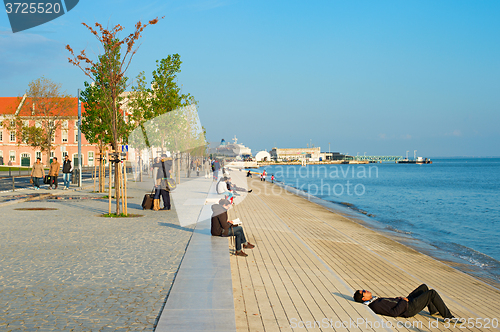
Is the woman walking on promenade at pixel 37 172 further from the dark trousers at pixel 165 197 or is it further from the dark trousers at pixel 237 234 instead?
the dark trousers at pixel 237 234

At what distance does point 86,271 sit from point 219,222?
12.0 ft

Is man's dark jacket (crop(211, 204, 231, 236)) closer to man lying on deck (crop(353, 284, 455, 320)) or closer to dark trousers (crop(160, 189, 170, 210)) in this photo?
man lying on deck (crop(353, 284, 455, 320))

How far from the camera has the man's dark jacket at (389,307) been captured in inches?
244

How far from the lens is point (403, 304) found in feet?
20.6

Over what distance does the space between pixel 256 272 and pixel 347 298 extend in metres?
1.84

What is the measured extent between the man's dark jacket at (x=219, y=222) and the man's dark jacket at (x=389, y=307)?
14.8 feet

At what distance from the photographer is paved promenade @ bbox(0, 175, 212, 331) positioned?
514 cm

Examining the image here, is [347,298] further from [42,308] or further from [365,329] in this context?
[42,308]

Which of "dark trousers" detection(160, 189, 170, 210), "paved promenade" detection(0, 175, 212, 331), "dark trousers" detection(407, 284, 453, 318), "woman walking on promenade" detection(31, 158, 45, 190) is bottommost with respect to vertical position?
"dark trousers" detection(407, 284, 453, 318)

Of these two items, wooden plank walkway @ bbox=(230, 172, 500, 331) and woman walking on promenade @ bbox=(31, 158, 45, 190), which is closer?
wooden plank walkway @ bbox=(230, 172, 500, 331)

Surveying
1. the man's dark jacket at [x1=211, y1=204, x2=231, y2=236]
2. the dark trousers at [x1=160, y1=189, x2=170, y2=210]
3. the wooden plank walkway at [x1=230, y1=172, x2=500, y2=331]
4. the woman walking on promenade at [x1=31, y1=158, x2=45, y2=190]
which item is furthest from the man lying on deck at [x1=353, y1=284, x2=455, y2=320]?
the woman walking on promenade at [x1=31, y1=158, x2=45, y2=190]

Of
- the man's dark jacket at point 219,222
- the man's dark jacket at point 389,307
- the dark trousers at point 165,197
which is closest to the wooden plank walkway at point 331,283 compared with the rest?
the man's dark jacket at point 389,307

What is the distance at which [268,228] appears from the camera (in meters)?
13.4

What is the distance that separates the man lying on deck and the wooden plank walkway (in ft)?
0.38
